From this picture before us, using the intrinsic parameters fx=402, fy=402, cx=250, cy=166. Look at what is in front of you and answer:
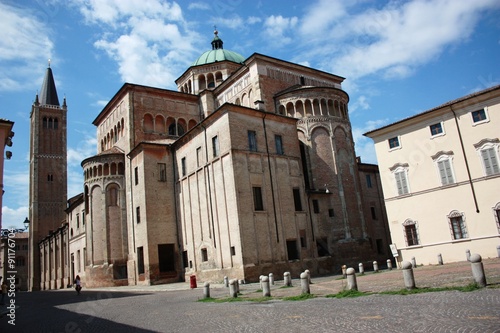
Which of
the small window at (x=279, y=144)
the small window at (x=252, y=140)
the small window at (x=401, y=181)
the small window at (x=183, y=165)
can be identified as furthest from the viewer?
the small window at (x=183, y=165)

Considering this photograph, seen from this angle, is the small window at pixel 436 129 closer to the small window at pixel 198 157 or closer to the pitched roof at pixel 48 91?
the small window at pixel 198 157

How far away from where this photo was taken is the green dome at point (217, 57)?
43.8m

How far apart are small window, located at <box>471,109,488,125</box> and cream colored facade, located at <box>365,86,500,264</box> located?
50mm

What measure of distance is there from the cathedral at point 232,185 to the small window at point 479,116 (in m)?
11.1

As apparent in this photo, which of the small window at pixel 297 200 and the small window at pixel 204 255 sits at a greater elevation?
the small window at pixel 297 200

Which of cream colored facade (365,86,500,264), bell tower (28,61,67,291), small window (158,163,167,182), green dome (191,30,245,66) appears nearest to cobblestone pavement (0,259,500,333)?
cream colored facade (365,86,500,264)

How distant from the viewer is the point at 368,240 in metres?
31.7

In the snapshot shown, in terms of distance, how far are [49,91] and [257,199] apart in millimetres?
60452

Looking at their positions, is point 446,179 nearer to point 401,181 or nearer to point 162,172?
point 401,181

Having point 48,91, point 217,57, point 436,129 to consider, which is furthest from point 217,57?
point 48,91

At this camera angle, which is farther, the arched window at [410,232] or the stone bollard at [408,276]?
the arched window at [410,232]

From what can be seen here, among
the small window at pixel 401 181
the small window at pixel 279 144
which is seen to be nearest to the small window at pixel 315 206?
the small window at pixel 279 144

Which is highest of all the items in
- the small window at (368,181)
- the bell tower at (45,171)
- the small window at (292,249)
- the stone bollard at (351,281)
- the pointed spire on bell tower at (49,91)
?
the pointed spire on bell tower at (49,91)

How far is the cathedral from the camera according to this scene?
2623 centimetres
